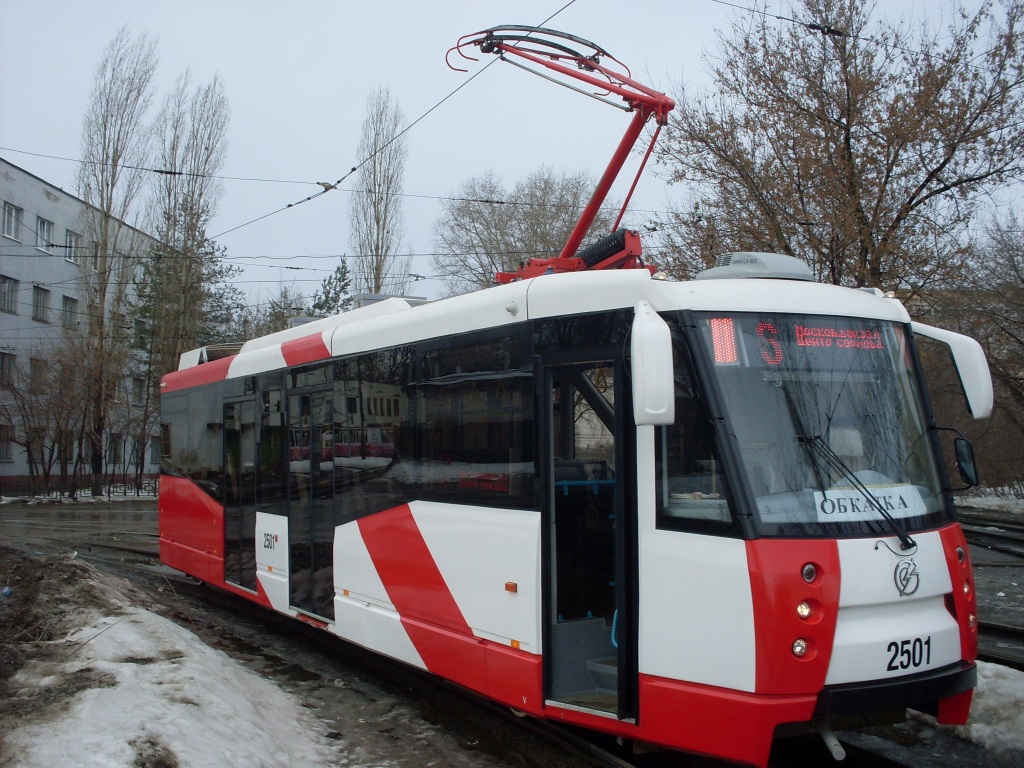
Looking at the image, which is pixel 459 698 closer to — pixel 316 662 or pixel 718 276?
pixel 316 662

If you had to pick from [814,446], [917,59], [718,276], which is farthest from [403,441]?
[917,59]

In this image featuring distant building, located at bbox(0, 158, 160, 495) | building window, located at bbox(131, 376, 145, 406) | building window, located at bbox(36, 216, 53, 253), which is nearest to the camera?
distant building, located at bbox(0, 158, 160, 495)

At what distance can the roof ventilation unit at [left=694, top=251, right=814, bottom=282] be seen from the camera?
5754mm

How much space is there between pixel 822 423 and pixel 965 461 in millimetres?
1488

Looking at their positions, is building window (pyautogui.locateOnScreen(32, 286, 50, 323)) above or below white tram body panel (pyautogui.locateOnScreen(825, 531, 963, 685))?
above

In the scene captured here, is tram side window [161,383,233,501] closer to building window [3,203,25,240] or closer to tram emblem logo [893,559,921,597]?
tram emblem logo [893,559,921,597]

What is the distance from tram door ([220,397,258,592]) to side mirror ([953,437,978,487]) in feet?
22.0

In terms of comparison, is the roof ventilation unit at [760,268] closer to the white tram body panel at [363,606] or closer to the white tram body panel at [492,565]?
the white tram body panel at [492,565]

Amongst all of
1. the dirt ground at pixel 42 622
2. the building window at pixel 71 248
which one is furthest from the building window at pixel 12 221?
the dirt ground at pixel 42 622

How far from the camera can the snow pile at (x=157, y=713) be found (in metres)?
4.57

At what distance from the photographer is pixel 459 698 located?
284 inches

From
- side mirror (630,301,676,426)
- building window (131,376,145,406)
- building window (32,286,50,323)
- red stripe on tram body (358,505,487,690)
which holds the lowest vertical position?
red stripe on tram body (358,505,487,690)

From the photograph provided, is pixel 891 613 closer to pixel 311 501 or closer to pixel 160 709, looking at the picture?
pixel 160 709

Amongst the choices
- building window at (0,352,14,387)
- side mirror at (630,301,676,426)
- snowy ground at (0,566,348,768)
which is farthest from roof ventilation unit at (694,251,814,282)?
building window at (0,352,14,387)
